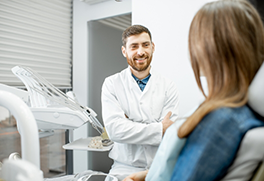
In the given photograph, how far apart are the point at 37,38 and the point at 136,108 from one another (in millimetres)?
1885

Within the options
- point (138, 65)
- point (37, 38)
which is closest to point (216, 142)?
point (138, 65)

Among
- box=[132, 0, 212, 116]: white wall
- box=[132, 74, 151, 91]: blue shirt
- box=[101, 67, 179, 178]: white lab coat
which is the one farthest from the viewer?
box=[132, 0, 212, 116]: white wall

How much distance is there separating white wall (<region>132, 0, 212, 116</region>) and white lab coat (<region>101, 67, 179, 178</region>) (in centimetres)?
27

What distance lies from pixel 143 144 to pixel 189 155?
3.24 feet

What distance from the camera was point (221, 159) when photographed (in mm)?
568

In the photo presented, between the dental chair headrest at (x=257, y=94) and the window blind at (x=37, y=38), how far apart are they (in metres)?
2.62

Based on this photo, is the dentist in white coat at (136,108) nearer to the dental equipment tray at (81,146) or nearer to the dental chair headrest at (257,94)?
the dental equipment tray at (81,146)

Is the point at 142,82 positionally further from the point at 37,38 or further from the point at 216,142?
the point at 37,38

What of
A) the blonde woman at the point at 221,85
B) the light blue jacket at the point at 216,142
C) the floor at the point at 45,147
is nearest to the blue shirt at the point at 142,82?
the blonde woman at the point at 221,85

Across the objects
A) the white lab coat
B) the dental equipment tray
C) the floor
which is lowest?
the floor

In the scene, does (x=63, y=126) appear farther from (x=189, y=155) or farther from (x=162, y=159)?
(x=189, y=155)

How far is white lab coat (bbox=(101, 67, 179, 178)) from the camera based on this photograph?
1.52 metres

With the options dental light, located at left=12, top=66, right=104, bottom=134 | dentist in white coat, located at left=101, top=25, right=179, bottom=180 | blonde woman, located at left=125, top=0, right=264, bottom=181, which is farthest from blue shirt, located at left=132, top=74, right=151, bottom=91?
blonde woman, located at left=125, top=0, right=264, bottom=181

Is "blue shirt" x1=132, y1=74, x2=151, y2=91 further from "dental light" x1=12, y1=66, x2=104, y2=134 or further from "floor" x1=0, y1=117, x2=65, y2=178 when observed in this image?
"floor" x1=0, y1=117, x2=65, y2=178
